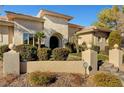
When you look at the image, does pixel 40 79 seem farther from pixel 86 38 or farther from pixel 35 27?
pixel 86 38

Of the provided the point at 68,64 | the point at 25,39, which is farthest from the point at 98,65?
the point at 25,39

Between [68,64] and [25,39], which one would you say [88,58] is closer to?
[68,64]

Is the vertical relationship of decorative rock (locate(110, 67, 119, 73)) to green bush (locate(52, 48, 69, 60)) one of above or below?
below

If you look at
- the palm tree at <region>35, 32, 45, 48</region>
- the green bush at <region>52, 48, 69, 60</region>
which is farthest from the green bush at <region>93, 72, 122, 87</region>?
the palm tree at <region>35, 32, 45, 48</region>

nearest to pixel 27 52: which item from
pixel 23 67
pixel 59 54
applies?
pixel 59 54

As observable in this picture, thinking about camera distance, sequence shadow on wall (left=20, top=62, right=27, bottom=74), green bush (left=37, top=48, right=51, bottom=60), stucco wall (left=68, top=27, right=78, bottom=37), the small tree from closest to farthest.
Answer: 1. shadow on wall (left=20, top=62, right=27, bottom=74)
2. green bush (left=37, top=48, right=51, bottom=60)
3. the small tree
4. stucco wall (left=68, top=27, right=78, bottom=37)

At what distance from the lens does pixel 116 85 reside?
33.7 feet

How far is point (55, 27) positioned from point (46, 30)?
38.4 inches

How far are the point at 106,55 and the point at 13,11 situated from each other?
785 cm

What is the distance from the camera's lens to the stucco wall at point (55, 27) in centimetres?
1845

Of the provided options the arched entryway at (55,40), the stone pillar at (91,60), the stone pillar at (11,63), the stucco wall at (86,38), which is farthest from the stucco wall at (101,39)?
the stone pillar at (11,63)

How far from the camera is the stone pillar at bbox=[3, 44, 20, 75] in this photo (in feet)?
38.9

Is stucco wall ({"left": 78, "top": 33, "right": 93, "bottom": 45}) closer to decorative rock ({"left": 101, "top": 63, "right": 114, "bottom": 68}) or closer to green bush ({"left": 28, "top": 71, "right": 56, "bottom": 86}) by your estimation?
decorative rock ({"left": 101, "top": 63, "right": 114, "bottom": 68})

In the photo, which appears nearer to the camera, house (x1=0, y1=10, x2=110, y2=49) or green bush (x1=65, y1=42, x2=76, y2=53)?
house (x1=0, y1=10, x2=110, y2=49)
